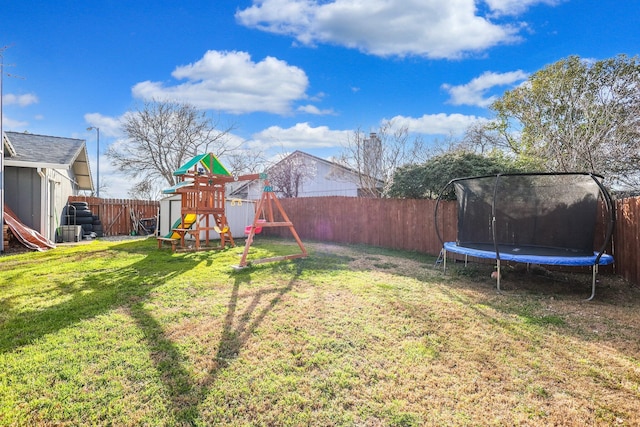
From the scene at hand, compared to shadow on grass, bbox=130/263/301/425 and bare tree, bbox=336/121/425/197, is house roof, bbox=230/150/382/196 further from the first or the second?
shadow on grass, bbox=130/263/301/425

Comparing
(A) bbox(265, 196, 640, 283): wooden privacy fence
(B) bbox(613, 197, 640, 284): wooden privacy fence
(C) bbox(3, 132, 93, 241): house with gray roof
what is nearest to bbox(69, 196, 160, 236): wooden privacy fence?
(C) bbox(3, 132, 93, 241): house with gray roof

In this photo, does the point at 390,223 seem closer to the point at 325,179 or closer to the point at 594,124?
the point at 594,124

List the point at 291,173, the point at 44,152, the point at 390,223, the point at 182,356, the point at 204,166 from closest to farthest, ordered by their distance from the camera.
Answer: the point at 182,356 < the point at 204,166 < the point at 390,223 < the point at 44,152 < the point at 291,173

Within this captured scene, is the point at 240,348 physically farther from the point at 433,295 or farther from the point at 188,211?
the point at 188,211

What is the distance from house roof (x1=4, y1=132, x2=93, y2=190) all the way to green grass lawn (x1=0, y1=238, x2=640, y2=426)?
5846 mm

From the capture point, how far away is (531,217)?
5832mm

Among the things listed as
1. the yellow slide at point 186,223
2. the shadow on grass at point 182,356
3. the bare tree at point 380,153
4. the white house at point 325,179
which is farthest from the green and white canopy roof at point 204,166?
the white house at point 325,179

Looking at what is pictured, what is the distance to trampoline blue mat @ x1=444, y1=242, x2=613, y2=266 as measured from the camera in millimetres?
4273

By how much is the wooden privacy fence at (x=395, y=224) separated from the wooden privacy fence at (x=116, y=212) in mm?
6958

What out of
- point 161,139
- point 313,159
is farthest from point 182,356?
point 161,139

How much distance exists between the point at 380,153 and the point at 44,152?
11.9 metres

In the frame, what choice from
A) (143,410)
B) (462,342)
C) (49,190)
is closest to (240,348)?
(143,410)

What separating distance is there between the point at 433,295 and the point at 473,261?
346 centimetres

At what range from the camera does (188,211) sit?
7.68 m
